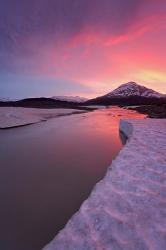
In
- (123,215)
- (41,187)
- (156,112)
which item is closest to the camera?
(123,215)

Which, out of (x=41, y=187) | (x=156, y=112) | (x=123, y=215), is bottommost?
(x=156, y=112)

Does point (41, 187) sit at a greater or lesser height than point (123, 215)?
lesser

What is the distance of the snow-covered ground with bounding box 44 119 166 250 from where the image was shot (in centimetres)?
243

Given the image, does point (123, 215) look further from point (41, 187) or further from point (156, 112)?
point (156, 112)

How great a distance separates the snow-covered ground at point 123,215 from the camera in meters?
2.43

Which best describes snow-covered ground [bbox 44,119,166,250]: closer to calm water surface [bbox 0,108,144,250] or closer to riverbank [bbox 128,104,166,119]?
calm water surface [bbox 0,108,144,250]

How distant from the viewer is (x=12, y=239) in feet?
9.40

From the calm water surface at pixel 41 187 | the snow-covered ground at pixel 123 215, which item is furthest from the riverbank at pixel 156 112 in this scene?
the snow-covered ground at pixel 123 215

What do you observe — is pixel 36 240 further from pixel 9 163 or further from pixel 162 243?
pixel 9 163

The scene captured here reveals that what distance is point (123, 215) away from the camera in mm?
2941

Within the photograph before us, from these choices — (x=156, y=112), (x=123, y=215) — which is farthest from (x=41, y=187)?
(x=156, y=112)

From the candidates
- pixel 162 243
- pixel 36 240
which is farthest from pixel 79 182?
pixel 162 243

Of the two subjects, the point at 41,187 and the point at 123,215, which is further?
the point at 41,187

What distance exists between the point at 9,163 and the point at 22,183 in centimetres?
188
